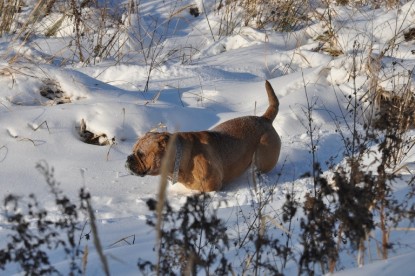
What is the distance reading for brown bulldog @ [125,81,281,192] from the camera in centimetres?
416

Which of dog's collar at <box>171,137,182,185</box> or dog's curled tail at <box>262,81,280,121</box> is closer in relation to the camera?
dog's collar at <box>171,137,182,185</box>

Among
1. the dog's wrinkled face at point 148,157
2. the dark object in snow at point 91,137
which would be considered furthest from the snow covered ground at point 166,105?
the dog's wrinkled face at point 148,157

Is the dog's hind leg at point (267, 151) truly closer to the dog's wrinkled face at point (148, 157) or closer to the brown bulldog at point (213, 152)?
the brown bulldog at point (213, 152)

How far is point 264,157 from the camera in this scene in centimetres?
462

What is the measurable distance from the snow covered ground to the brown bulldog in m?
0.13

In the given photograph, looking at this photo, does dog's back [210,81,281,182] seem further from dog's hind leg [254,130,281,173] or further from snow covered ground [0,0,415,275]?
snow covered ground [0,0,415,275]

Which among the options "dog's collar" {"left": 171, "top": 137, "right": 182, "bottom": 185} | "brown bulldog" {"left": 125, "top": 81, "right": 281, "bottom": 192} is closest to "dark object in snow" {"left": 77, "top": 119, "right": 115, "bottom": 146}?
"brown bulldog" {"left": 125, "top": 81, "right": 281, "bottom": 192}

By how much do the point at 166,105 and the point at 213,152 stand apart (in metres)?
1.25

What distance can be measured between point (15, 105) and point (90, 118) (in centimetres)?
69

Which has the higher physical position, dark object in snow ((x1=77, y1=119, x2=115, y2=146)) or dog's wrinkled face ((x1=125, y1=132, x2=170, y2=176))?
dog's wrinkled face ((x1=125, y1=132, x2=170, y2=176))

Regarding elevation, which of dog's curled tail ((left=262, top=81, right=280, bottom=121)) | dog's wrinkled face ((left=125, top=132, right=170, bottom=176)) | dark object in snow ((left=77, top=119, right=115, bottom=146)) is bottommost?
dark object in snow ((left=77, top=119, right=115, bottom=146))

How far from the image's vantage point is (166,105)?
5.50m

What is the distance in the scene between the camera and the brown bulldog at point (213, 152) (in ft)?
13.6

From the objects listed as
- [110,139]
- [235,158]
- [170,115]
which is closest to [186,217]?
[235,158]
